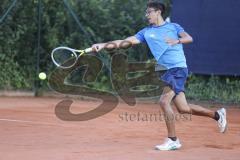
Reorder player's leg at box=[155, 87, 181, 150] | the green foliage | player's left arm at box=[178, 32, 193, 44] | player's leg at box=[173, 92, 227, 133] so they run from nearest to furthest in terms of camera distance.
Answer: player's left arm at box=[178, 32, 193, 44] < player's leg at box=[155, 87, 181, 150] < player's leg at box=[173, 92, 227, 133] < the green foliage

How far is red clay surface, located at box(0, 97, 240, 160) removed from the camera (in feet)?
21.7

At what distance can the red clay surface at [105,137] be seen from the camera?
6.61m

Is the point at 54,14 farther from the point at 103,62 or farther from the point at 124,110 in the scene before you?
the point at 124,110

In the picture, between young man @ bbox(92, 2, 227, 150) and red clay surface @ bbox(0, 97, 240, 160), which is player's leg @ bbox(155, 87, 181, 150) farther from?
red clay surface @ bbox(0, 97, 240, 160)

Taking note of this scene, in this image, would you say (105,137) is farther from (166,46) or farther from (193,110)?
(166,46)

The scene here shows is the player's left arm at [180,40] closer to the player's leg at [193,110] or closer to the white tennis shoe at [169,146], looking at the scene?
the player's leg at [193,110]

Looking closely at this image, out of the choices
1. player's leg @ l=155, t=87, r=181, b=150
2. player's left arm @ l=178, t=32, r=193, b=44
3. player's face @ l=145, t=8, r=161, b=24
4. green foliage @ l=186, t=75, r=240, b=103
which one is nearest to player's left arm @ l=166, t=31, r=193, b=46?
player's left arm @ l=178, t=32, r=193, b=44

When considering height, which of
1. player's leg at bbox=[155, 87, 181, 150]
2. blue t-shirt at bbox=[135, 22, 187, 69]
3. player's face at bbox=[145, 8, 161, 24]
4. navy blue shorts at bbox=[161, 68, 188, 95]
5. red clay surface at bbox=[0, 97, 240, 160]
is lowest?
red clay surface at bbox=[0, 97, 240, 160]

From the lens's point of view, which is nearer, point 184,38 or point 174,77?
point 184,38

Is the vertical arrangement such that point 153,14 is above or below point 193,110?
above

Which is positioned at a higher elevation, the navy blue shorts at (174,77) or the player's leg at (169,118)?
the navy blue shorts at (174,77)

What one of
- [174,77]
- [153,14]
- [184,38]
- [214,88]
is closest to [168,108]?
[174,77]

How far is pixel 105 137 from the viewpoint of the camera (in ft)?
26.6

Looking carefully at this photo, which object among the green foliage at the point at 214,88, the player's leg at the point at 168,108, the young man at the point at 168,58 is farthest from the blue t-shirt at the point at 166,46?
the green foliage at the point at 214,88
